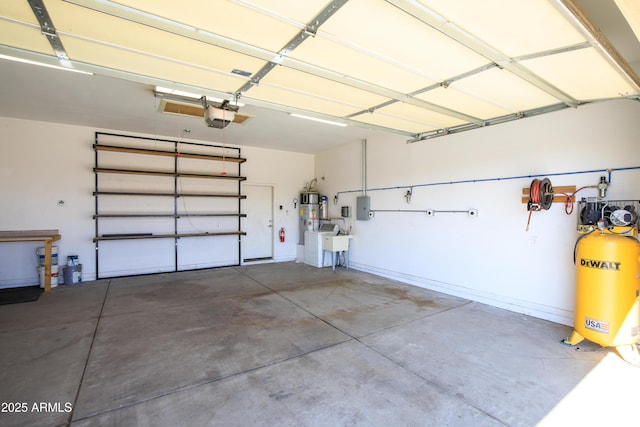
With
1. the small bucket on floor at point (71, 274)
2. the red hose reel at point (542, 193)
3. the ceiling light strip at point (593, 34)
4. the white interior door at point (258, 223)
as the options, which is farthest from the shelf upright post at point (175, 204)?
the ceiling light strip at point (593, 34)

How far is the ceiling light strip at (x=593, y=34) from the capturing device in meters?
1.78

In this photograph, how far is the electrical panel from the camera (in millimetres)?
6707

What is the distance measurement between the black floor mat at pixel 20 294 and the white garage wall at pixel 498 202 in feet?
19.5

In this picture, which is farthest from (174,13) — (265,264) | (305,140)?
(265,264)

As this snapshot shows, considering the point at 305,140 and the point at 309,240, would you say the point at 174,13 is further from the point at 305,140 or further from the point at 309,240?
the point at 309,240

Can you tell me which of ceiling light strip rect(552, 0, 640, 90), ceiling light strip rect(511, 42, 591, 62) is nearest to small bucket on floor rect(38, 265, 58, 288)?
ceiling light strip rect(511, 42, 591, 62)

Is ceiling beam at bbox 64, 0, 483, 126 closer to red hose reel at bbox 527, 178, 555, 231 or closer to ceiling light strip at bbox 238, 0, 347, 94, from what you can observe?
ceiling light strip at bbox 238, 0, 347, 94

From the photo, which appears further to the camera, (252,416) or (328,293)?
(328,293)

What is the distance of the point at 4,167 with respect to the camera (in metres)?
5.34

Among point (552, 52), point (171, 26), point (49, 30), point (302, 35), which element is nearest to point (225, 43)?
point (171, 26)

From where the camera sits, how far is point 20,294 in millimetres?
4934

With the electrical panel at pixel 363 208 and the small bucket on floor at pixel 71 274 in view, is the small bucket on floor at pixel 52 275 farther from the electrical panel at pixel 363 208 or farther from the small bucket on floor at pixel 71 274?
the electrical panel at pixel 363 208

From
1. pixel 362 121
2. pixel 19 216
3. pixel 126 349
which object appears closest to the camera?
pixel 126 349

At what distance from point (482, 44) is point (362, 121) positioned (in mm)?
2213
